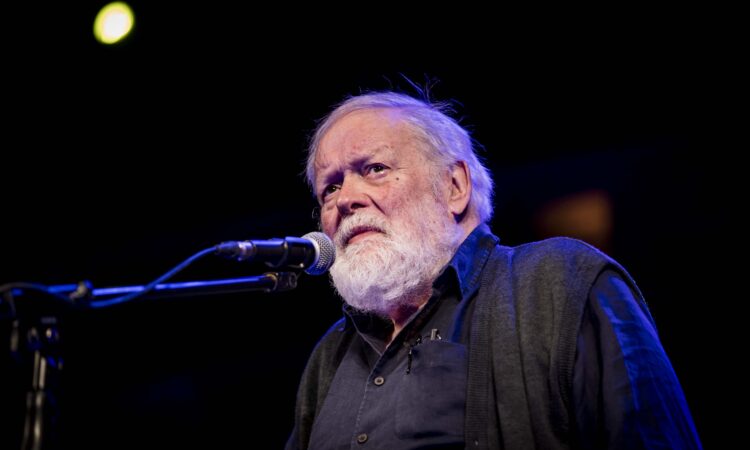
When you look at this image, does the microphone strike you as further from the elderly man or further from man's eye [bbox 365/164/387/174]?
man's eye [bbox 365/164/387/174]

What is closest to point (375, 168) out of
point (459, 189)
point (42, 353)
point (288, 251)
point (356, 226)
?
point (356, 226)

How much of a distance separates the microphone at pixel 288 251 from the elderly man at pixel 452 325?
49cm

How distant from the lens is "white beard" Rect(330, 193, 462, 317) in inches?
92.0

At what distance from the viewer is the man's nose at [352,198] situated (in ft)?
7.97

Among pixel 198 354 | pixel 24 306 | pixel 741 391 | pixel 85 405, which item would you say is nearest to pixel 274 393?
pixel 198 354

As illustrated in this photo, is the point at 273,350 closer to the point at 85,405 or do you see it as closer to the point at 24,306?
the point at 85,405

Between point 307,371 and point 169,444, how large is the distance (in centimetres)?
202

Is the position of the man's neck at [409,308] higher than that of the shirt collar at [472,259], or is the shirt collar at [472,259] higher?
the shirt collar at [472,259]

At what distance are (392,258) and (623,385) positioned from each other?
1038 mm

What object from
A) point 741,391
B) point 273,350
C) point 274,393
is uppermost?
point 273,350

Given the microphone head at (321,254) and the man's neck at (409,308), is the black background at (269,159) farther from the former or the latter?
the microphone head at (321,254)

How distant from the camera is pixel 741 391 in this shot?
3072 millimetres

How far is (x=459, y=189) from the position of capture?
2.70m

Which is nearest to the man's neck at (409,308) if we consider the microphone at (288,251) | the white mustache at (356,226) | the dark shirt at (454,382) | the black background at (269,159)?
the dark shirt at (454,382)
